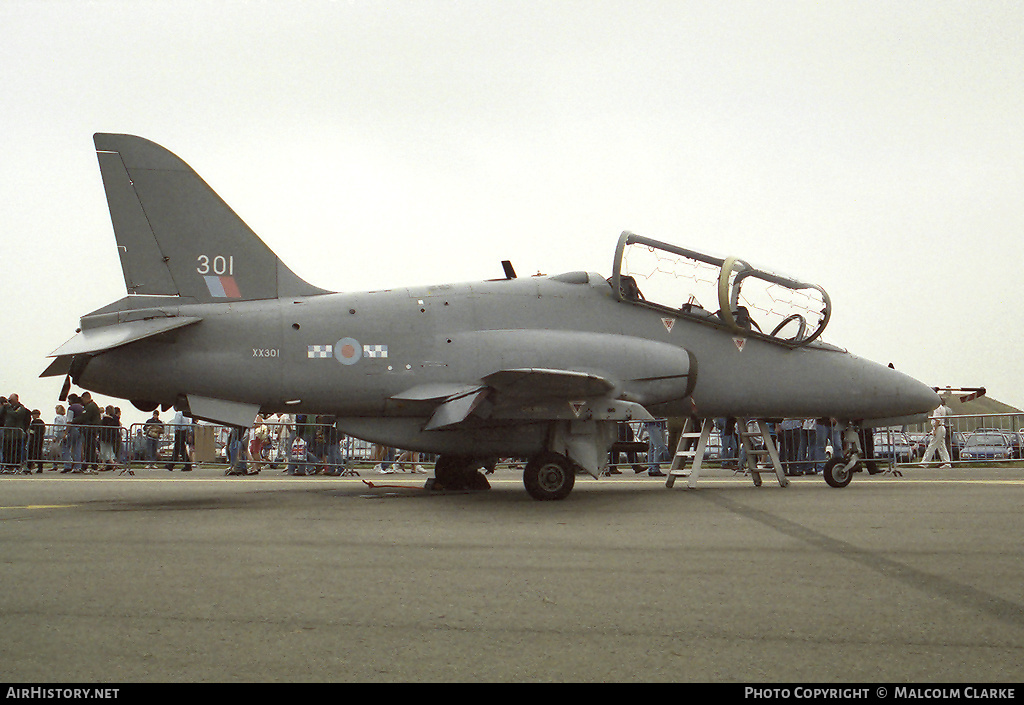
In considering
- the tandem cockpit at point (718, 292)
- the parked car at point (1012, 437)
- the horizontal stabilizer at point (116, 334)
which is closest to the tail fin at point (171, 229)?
the horizontal stabilizer at point (116, 334)

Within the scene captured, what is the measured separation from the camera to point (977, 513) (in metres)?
7.98

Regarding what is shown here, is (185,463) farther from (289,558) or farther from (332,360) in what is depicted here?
(289,558)

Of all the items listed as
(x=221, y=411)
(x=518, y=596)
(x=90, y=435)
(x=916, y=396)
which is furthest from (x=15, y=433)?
(x=518, y=596)

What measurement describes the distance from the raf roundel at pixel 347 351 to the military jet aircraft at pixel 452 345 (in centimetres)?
3

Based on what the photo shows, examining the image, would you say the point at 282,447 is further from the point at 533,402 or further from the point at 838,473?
the point at 838,473

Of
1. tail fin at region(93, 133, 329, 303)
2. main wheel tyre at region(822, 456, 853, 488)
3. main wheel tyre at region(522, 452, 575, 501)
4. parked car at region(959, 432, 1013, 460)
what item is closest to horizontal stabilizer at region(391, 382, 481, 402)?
main wheel tyre at region(522, 452, 575, 501)

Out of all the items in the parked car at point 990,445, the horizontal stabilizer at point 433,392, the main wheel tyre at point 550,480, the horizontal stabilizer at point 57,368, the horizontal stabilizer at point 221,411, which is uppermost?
the horizontal stabilizer at point 57,368

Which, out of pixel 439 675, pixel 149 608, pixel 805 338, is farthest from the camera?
pixel 805 338

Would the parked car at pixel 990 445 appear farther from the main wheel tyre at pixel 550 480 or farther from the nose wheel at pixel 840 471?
the main wheel tyre at pixel 550 480

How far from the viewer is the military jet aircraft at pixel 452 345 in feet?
32.2

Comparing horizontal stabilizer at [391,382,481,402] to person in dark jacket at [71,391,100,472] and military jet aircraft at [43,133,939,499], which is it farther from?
person in dark jacket at [71,391,100,472]

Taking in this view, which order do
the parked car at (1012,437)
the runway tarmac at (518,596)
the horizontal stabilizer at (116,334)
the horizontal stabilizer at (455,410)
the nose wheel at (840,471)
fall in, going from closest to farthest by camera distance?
the runway tarmac at (518,596) → the horizontal stabilizer at (116,334) → the horizontal stabilizer at (455,410) → the nose wheel at (840,471) → the parked car at (1012,437)

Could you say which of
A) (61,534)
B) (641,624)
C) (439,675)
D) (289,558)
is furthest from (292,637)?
(61,534)
